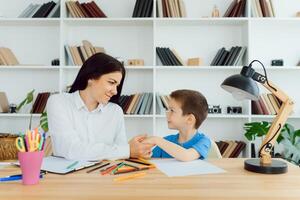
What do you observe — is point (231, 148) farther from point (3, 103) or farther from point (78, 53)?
point (3, 103)

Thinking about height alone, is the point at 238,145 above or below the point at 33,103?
below

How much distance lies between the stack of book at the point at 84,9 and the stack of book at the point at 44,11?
0.15 metres

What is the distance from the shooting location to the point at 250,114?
3.16 metres

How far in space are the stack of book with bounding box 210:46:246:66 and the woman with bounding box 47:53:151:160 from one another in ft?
5.26

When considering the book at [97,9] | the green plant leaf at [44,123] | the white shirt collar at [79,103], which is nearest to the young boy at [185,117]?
the white shirt collar at [79,103]

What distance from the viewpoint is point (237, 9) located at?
3.24 m

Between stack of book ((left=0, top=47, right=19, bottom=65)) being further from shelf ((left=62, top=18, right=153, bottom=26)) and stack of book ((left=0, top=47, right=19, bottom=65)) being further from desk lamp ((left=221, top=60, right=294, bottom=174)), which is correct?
desk lamp ((left=221, top=60, right=294, bottom=174))

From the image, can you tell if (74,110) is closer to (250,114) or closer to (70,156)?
(70,156)

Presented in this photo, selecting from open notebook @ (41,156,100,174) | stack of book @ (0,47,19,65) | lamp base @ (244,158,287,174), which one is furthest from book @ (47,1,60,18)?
lamp base @ (244,158,287,174)

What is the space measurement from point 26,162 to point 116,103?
103cm

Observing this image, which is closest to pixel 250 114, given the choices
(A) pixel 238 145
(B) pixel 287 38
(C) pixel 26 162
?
(A) pixel 238 145

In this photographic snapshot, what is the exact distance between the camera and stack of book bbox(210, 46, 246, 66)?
3.22 meters

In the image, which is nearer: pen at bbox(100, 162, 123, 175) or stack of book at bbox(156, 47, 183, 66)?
pen at bbox(100, 162, 123, 175)

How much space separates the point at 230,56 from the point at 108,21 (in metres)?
1.27
